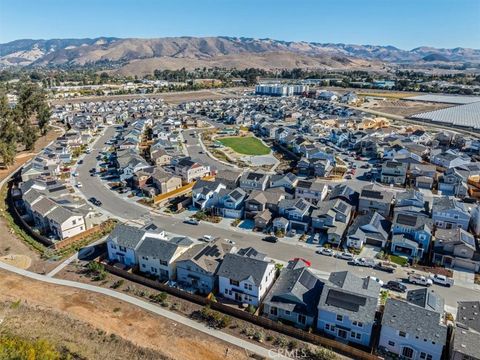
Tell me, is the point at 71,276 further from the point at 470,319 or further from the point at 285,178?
the point at 470,319

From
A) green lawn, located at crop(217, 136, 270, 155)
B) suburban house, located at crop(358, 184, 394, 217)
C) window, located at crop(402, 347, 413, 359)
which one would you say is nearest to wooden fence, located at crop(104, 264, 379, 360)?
window, located at crop(402, 347, 413, 359)

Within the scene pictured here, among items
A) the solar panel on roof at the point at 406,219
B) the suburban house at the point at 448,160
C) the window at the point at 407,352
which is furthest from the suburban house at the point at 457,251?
the suburban house at the point at 448,160

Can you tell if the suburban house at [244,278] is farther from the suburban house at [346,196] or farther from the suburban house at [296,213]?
the suburban house at [346,196]

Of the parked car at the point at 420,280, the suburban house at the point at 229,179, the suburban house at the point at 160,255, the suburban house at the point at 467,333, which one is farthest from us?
the suburban house at the point at 229,179

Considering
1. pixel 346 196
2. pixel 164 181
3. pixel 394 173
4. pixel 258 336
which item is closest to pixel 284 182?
pixel 346 196

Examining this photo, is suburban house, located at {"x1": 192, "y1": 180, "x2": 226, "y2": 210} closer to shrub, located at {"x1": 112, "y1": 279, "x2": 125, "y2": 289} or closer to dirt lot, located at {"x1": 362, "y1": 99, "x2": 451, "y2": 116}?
shrub, located at {"x1": 112, "y1": 279, "x2": 125, "y2": 289}
